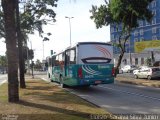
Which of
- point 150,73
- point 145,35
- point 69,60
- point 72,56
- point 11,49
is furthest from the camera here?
point 145,35

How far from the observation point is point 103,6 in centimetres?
4231

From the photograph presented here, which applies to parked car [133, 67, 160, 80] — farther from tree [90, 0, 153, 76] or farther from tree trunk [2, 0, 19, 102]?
tree trunk [2, 0, 19, 102]

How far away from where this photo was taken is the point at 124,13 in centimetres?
3831

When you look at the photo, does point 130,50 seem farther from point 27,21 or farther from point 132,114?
point 132,114

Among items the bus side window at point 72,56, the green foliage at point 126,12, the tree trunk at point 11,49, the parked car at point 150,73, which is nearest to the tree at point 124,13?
the green foliage at point 126,12

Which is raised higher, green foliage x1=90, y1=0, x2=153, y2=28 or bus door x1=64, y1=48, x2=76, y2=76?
green foliage x1=90, y1=0, x2=153, y2=28

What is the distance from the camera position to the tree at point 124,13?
37062mm

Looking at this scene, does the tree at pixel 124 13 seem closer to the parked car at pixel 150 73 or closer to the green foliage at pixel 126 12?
the green foliage at pixel 126 12

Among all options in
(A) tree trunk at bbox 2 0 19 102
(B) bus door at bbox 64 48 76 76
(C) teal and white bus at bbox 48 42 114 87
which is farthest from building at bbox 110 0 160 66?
(A) tree trunk at bbox 2 0 19 102

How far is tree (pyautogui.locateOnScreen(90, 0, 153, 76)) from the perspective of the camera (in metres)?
37.1

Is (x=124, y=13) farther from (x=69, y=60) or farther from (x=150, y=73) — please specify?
(x=69, y=60)

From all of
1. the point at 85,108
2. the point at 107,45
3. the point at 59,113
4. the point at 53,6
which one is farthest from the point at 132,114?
the point at 53,6

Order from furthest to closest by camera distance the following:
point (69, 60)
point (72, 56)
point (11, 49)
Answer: point (69, 60) → point (72, 56) → point (11, 49)

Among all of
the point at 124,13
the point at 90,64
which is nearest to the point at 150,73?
the point at 124,13
